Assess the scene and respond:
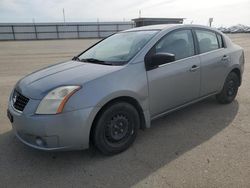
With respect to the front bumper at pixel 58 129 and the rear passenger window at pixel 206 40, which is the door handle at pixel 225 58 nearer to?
the rear passenger window at pixel 206 40

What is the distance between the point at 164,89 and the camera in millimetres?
3604

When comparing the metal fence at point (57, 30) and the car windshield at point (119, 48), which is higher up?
the car windshield at point (119, 48)

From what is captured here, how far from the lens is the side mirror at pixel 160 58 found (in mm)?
3357

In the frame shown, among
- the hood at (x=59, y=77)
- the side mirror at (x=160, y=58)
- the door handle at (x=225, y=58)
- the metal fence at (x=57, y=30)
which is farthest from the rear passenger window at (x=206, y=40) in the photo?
the metal fence at (x=57, y=30)

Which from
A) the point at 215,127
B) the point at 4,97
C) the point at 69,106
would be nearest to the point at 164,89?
the point at 215,127

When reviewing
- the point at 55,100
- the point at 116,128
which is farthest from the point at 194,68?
the point at 55,100

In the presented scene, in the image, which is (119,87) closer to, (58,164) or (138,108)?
(138,108)

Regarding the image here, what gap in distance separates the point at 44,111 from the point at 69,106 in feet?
0.95

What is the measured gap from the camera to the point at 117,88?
3047 mm

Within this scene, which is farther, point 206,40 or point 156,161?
point 206,40

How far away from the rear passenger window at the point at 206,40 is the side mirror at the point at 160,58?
111cm

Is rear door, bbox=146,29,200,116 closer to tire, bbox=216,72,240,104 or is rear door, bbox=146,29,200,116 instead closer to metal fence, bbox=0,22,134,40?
tire, bbox=216,72,240,104

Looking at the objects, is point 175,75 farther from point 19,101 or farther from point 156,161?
point 19,101

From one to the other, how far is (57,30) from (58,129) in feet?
91.6
